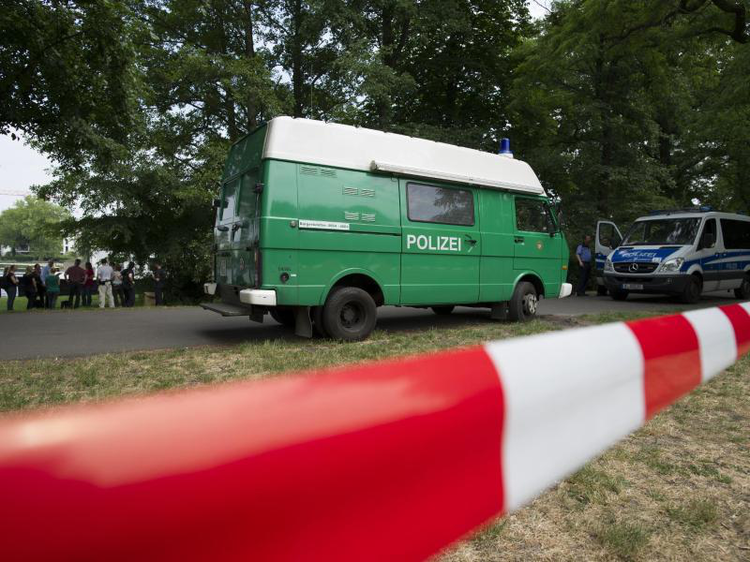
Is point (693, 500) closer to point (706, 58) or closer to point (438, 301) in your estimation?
point (438, 301)

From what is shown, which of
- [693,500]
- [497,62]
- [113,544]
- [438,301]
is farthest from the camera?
[497,62]

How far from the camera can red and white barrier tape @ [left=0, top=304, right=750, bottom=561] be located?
665 mm

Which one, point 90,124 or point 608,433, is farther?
point 90,124

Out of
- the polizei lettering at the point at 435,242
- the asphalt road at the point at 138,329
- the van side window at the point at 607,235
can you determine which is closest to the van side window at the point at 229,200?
the asphalt road at the point at 138,329

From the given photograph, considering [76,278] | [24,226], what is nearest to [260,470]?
[76,278]

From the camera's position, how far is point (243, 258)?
6707mm

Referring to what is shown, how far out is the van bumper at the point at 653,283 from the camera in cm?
1255

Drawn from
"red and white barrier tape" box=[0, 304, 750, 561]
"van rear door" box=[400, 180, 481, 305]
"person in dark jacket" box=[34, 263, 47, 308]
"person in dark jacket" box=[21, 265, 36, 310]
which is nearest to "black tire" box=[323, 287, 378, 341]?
"van rear door" box=[400, 180, 481, 305]

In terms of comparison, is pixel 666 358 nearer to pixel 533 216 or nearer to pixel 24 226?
pixel 533 216

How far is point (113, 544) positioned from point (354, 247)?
6149 millimetres

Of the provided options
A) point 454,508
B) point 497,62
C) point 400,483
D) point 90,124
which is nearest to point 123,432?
point 400,483

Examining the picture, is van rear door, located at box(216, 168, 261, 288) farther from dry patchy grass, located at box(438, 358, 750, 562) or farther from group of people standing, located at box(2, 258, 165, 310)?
group of people standing, located at box(2, 258, 165, 310)

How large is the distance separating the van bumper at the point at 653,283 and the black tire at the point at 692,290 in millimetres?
163

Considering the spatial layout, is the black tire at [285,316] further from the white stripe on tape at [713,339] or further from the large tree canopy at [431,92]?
the large tree canopy at [431,92]
